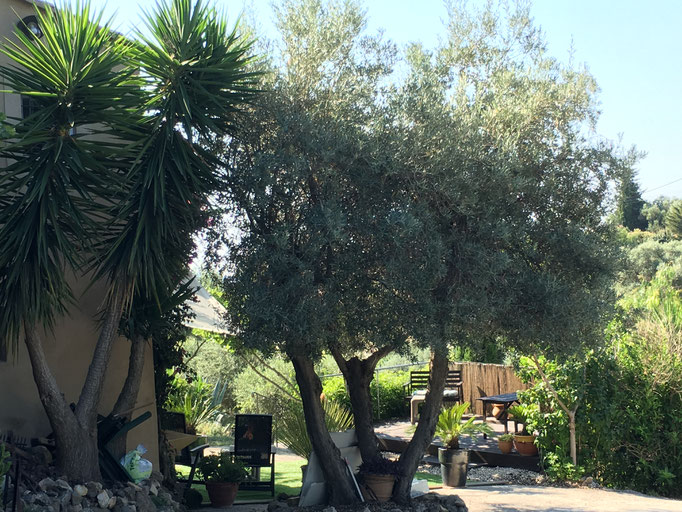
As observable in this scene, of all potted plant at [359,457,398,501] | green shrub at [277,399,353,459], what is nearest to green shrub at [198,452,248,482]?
green shrub at [277,399,353,459]

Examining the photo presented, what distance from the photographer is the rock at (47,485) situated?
6.38m

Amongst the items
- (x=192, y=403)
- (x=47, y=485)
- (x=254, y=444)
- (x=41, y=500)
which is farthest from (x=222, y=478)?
(x=192, y=403)

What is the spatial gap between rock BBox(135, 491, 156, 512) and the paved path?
4.11 metres

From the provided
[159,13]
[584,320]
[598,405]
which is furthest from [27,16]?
[598,405]

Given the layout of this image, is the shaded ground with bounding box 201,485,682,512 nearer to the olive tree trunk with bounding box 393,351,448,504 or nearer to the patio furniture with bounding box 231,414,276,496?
the patio furniture with bounding box 231,414,276,496

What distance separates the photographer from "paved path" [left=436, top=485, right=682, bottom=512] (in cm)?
923

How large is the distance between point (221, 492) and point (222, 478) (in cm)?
19

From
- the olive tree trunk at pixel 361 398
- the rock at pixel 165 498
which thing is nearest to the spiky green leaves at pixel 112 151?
the rock at pixel 165 498

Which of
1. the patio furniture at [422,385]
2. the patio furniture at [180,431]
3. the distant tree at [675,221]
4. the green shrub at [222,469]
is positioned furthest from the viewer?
the distant tree at [675,221]

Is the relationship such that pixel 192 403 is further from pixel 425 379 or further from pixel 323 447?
pixel 323 447

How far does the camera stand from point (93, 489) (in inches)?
264

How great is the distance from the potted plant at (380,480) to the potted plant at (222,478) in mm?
2116

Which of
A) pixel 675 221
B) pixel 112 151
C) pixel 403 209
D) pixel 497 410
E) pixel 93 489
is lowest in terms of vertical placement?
pixel 93 489

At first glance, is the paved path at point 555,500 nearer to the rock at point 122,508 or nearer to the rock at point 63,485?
the rock at point 122,508
